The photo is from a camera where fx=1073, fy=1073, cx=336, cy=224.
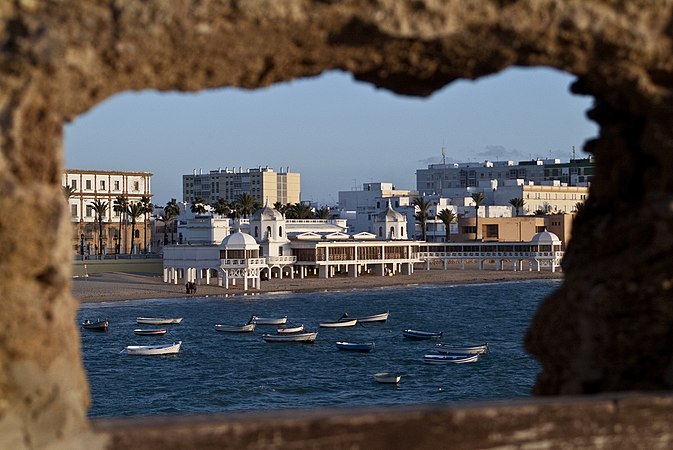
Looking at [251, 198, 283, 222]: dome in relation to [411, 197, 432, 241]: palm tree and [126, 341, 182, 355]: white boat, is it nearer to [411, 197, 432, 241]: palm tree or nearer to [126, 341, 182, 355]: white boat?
[411, 197, 432, 241]: palm tree

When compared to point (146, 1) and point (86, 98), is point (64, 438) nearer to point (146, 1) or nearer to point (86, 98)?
point (86, 98)

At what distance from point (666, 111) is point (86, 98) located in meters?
2.73

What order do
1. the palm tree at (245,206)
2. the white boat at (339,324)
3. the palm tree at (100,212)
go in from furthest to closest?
1. the palm tree at (245,206)
2. the palm tree at (100,212)
3. the white boat at (339,324)

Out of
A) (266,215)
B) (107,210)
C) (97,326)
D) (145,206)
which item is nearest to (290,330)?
(97,326)

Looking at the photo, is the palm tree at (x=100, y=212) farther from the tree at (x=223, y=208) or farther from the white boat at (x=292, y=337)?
the white boat at (x=292, y=337)

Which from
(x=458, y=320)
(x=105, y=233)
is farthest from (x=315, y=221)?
(x=458, y=320)

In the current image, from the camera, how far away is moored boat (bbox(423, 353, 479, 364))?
142ft

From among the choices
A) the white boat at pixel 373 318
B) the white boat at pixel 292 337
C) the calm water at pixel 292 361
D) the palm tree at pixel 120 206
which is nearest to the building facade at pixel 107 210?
the palm tree at pixel 120 206

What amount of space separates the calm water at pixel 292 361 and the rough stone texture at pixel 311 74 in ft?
93.3

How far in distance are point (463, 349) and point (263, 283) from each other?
41.4m

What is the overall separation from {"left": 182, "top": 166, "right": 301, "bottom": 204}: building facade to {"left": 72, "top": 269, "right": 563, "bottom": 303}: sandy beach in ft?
199

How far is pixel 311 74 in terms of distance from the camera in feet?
15.8

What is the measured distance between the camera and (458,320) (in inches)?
2459

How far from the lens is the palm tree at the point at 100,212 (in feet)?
301
